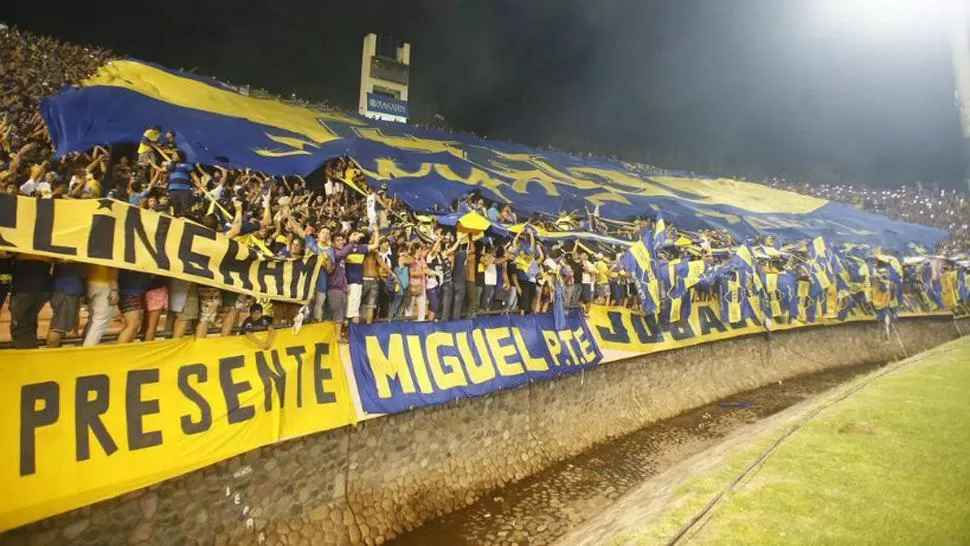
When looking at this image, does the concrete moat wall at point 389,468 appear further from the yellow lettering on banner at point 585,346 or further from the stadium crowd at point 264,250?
the stadium crowd at point 264,250

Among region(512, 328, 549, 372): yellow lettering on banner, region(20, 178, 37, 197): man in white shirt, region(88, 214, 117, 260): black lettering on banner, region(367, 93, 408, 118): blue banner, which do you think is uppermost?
region(367, 93, 408, 118): blue banner

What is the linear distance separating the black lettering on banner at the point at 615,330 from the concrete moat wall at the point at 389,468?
0.70 meters

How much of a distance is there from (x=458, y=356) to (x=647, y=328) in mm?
7272

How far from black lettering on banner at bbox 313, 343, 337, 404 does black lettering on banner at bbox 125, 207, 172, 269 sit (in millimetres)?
2601

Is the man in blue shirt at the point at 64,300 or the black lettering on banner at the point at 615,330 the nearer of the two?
the man in blue shirt at the point at 64,300

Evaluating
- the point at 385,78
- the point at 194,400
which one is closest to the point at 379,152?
the point at 194,400

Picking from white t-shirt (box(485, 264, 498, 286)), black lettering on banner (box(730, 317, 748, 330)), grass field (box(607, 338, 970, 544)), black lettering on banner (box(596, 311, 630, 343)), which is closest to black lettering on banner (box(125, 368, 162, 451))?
grass field (box(607, 338, 970, 544))

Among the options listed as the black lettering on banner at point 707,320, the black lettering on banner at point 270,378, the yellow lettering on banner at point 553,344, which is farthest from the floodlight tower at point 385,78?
the black lettering on banner at point 270,378

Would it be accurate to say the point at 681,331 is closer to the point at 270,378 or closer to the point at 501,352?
the point at 501,352

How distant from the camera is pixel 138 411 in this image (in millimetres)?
5812

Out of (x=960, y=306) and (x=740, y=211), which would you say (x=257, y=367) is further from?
(x=960, y=306)

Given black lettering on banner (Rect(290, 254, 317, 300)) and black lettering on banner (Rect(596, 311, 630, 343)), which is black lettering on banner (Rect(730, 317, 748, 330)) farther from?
black lettering on banner (Rect(290, 254, 317, 300))

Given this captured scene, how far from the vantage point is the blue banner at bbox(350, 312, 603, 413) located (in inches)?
340

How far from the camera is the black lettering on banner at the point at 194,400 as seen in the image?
6.19 m
